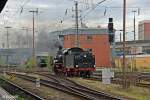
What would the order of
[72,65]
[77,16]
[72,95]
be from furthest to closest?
1. [77,16]
2. [72,65]
3. [72,95]

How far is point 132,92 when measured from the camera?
2752 centimetres

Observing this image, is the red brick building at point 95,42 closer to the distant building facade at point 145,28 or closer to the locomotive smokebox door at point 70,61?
the locomotive smokebox door at point 70,61

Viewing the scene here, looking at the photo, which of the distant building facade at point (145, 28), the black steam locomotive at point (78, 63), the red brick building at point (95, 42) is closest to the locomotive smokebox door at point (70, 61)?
the black steam locomotive at point (78, 63)

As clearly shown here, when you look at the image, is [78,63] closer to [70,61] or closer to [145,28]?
[70,61]

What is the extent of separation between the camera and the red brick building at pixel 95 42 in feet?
349

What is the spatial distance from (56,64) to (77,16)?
36.3ft

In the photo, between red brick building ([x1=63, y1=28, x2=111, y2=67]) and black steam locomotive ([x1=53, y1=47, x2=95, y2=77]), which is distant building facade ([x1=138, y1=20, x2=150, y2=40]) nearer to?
red brick building ([x1=63, y1=28, x2=111, y2=67])

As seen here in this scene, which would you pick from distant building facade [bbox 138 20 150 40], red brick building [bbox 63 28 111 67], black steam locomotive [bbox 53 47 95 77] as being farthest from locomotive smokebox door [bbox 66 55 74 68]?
distant building facade [bbox 138 20 150 40]

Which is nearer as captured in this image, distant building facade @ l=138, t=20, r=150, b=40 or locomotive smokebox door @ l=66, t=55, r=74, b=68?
locomotive smokebox door @ l=66, t=55, r=74, b=68

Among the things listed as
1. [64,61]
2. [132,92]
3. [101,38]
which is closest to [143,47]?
[101,38]

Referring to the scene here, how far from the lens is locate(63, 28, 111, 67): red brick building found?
106 meters

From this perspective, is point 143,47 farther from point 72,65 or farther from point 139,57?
point 72,65

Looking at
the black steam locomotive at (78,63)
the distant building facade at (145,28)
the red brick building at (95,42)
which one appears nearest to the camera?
the black steam locomotive at (78,63)

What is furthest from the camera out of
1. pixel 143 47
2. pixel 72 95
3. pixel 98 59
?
pixel 143 47
